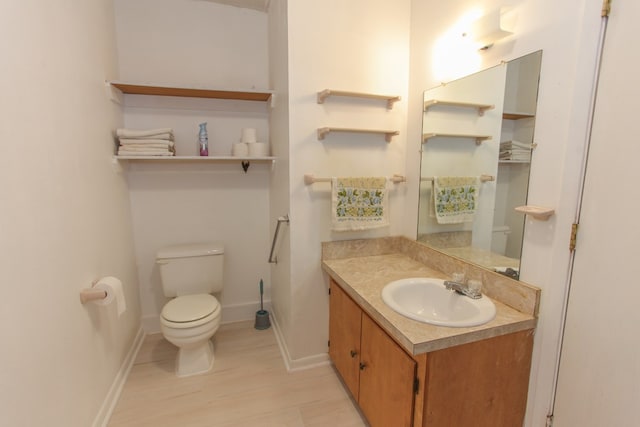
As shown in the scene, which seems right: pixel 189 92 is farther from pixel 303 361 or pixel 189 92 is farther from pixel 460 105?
pixel 303 361

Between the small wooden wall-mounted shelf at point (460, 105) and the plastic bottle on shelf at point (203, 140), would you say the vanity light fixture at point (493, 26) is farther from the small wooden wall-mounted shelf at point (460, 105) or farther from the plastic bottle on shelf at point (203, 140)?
the plastic bottle on shelf at point (203, 140)

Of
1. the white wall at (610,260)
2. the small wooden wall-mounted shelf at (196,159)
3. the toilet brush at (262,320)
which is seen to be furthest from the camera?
the toilet brush at (262,320)

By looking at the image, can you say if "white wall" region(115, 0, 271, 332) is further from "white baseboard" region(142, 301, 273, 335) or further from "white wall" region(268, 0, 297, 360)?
"white wall" region(268, 0, 297, 360)

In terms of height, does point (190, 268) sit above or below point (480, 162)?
below

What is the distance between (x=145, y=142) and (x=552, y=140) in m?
2.22

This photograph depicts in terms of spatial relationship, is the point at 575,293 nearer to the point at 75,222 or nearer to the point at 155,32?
the point at 75,222

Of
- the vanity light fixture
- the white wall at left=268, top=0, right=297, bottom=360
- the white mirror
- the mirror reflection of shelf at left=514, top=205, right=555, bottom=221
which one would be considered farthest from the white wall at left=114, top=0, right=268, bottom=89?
the mirror reflection of shelf at left=514, top=205, right=555, bottom=221

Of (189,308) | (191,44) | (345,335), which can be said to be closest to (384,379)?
(345,335)

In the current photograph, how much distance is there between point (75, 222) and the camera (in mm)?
1435

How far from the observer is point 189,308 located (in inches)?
80.1

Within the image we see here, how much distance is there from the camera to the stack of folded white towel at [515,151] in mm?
1270

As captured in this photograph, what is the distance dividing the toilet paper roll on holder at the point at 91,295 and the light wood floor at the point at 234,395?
28.7 inches

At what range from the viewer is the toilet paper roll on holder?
143 centimetres

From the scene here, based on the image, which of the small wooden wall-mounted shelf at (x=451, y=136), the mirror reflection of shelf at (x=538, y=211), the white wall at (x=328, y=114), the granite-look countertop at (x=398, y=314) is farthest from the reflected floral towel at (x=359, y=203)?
the mirror reflection of shelf at (x=538, y=211)
